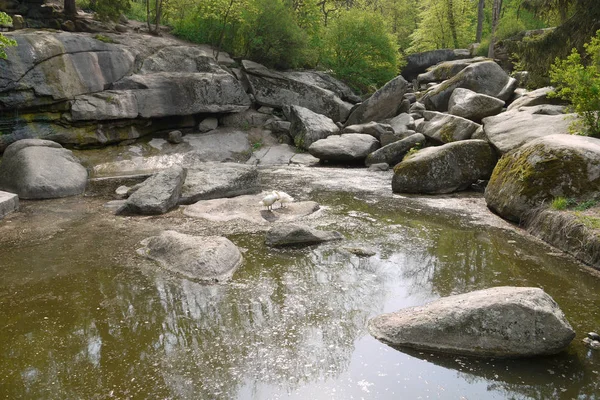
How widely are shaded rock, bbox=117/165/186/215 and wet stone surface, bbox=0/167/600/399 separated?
9.5 inches

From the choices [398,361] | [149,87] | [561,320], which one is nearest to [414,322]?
[398,361]

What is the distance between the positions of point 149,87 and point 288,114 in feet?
17.0

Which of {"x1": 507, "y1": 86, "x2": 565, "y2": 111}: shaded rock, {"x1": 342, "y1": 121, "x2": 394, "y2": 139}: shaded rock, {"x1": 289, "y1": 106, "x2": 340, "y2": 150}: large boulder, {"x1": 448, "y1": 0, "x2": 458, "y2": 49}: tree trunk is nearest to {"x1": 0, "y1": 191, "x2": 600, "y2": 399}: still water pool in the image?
{"x1": 507, "y1": 86, "x2": 565, "y2": 111}: shaded rock

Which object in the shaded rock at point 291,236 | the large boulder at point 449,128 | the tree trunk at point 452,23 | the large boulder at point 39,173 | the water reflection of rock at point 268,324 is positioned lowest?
the large boulder at point 39,173

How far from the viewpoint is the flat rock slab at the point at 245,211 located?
27.3ft

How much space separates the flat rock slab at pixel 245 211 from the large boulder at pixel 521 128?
4177 mm

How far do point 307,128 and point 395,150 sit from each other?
11.2 feet

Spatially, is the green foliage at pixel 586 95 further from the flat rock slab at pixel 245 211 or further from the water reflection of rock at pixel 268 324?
the water reflection of rock at pixel 268 324

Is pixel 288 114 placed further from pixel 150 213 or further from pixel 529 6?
pixel 150 213

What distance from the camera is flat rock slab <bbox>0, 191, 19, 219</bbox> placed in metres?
8.40

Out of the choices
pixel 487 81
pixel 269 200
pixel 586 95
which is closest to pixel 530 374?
pixel 269 200

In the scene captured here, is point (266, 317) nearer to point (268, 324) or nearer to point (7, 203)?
point (268, 324)

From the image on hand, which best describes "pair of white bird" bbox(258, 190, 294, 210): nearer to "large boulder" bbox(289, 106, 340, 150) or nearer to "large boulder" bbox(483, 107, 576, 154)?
"large boulder" bbox(483, 107, 576, 154)

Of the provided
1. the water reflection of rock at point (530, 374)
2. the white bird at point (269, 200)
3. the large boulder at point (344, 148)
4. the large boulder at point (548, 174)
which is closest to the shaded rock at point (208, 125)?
the large boulder at point (344, 148)
